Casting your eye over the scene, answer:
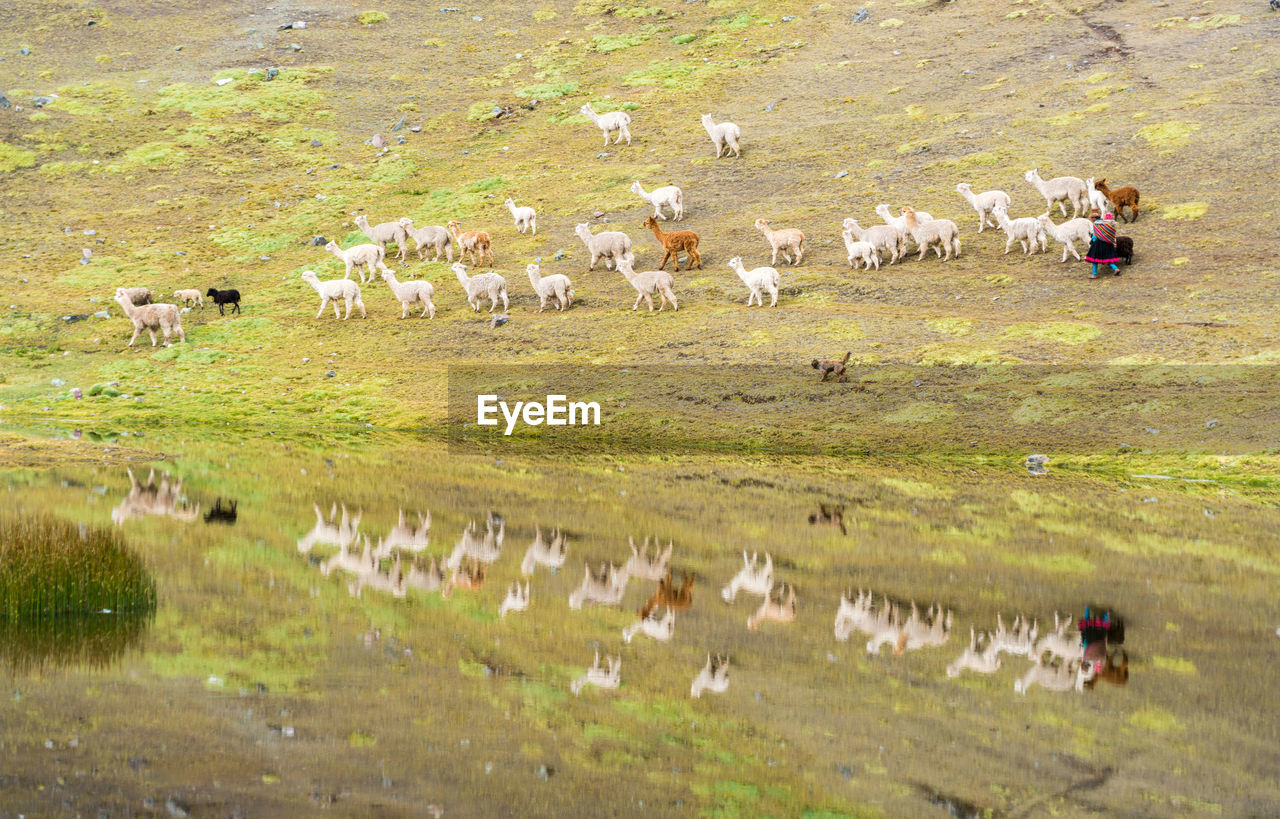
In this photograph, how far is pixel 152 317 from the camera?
142ft

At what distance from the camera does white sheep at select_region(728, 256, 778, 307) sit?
137 feet

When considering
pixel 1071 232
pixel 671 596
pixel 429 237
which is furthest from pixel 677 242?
pixel 671 596

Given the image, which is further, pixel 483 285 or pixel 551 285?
pixel 483 285

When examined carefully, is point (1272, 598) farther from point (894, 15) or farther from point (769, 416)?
point (894, 15)

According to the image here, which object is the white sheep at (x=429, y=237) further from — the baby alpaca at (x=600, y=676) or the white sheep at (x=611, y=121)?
the baby alpaca at (x=600, y=676)

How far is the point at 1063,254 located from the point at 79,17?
2540 inches

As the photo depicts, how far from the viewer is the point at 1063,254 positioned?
42.7 m

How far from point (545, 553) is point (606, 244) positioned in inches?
1102

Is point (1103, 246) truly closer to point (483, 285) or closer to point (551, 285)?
point (551, 285)

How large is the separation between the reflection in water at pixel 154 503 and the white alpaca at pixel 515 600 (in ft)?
23.4

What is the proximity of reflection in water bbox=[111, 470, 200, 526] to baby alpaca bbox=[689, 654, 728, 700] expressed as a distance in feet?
35.8

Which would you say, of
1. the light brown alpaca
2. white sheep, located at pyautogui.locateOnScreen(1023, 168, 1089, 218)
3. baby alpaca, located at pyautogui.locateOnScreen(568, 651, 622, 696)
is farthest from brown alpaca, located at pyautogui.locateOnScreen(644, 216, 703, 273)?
baby alpaca, located at pyautogui.locateOnScreen(568, 651, 622, 696)

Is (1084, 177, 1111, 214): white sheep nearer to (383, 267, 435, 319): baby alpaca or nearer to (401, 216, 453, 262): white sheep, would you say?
(383, 267, 435, 319): baby alpaca

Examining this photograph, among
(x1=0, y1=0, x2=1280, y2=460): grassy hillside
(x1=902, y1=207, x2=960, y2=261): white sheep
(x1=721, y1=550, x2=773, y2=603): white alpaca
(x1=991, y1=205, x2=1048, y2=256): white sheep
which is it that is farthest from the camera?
(x1=902, y1=207, x2=960, y2=261): white sheep
